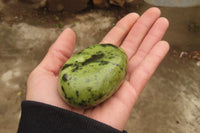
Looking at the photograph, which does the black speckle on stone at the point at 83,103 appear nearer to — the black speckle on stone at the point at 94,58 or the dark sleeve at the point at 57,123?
the dark sleeve at the point at 57,123

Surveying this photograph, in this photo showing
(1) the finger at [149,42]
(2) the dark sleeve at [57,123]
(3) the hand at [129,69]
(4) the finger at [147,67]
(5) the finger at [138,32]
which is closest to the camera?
(2) the dark sleeve at [57,123]

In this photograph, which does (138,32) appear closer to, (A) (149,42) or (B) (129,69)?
(A) (149,42)

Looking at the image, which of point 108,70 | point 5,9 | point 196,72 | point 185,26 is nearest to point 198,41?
point 185,26

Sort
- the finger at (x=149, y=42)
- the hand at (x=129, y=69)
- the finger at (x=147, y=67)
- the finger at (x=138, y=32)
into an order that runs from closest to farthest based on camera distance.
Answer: the hand at (x=129, y=69) < the finger at (x=147, y=67) < the finger at (x=149, y=42) < the finger at (x=138, y=32)

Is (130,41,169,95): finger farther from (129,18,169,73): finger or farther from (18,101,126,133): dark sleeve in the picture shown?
(18,101,126,133): dark sleeve

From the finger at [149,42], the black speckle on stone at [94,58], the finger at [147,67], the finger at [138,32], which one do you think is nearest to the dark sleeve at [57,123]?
the black speckle on stone at [94,58]

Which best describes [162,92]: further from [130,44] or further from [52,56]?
[52,56]
